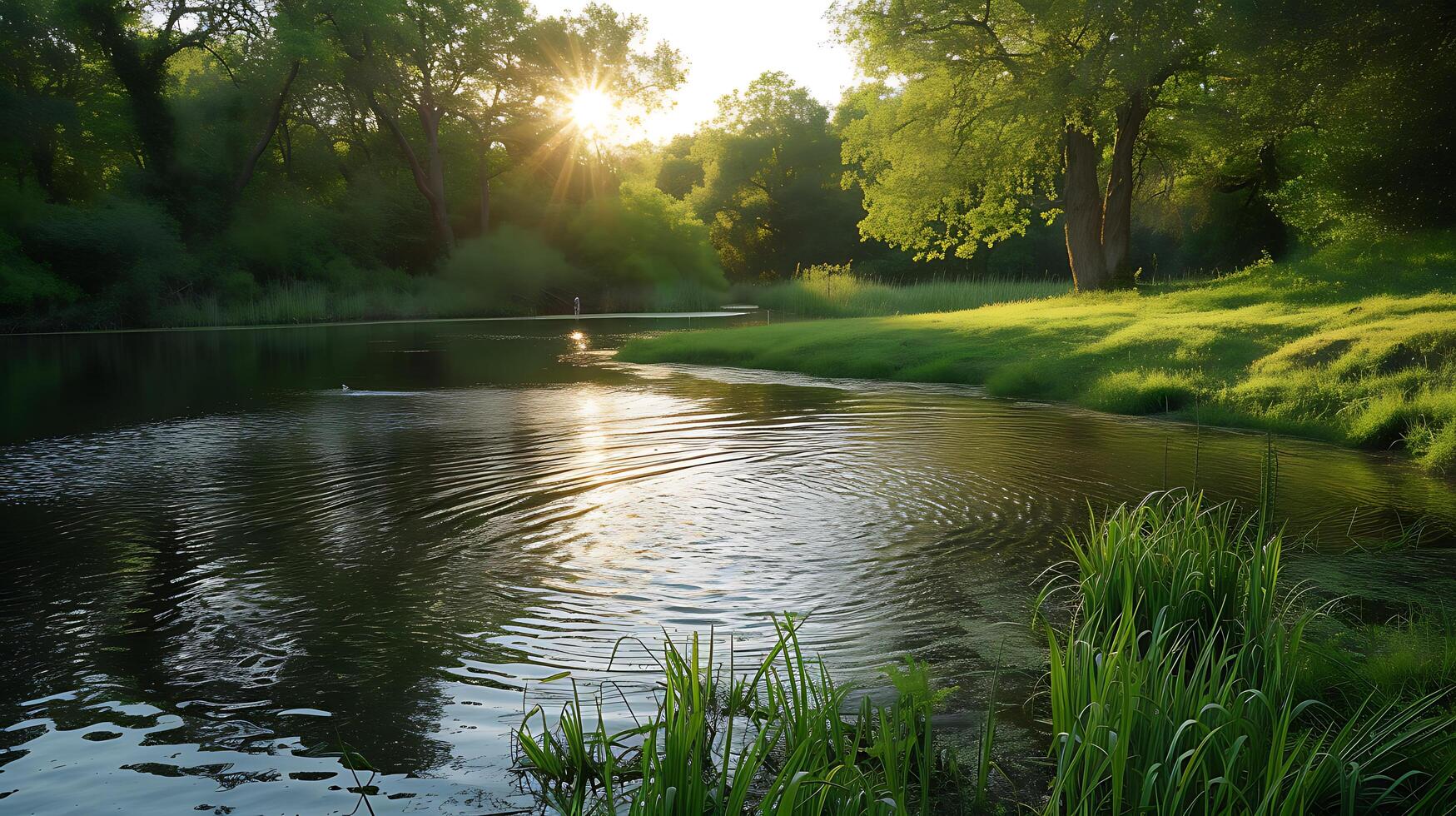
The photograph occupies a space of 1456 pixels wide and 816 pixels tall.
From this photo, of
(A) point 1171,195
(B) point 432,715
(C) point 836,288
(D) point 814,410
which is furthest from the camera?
(A) point 1171,195

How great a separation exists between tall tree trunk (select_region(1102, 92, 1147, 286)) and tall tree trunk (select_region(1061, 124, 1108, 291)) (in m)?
0.22

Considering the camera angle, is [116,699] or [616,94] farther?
[616,94]

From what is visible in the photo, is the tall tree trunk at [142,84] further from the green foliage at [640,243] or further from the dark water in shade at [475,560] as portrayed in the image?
the dark water in shade at [475,560]

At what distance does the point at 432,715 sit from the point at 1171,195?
41018 mm

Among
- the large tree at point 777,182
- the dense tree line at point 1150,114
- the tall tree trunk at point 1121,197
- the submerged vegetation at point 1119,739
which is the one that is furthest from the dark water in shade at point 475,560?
the large tree at point 777,182

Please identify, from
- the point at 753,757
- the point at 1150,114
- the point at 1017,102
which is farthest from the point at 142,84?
the point at 753,757

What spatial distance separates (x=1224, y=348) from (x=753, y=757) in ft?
47.9

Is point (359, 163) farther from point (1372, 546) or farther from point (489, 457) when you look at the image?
point (1372, 546)

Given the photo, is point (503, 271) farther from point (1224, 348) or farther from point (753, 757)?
point (753, 757)

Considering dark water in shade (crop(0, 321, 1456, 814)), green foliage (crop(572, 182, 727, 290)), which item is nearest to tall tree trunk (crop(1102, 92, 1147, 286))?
dark water in shade (crop(0, 321, 1456, 814))

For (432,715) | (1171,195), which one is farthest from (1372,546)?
(1171,195)

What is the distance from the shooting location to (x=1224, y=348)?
15547mm

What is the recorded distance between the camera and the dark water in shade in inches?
167

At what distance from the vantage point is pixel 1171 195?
39.9 metres
